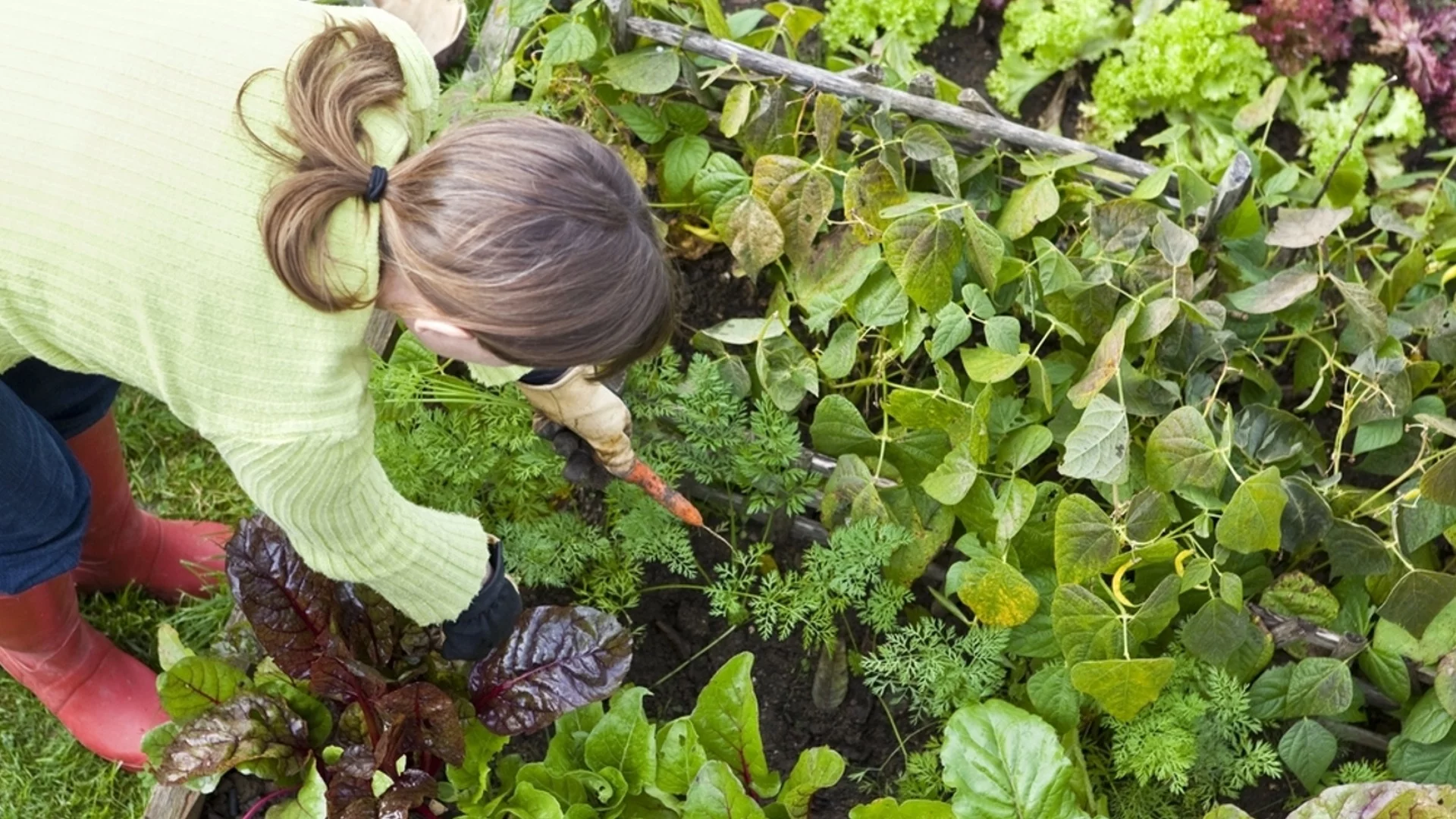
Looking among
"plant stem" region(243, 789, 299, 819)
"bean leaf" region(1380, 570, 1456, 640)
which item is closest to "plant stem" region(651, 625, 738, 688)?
"plant stem" region(243, 789, 299, 819)

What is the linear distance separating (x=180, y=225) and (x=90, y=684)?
4.08ft

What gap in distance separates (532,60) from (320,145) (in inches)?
44.1

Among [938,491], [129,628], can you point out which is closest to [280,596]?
[129,628]

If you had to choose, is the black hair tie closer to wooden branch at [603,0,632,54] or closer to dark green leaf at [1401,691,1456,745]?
wooden branch at [603,0,632,54]

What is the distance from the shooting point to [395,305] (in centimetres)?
139

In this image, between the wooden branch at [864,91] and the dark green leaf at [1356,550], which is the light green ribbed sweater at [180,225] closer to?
the wooden branch at [864,91]

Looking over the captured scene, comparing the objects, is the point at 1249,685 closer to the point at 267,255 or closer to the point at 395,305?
the point at 395,305

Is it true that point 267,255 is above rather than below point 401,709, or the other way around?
above

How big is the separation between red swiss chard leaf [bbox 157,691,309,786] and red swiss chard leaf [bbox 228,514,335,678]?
0.07m

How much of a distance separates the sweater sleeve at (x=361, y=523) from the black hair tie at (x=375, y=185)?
10.8 inches

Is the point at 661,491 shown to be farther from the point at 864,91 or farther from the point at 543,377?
the point at 864,91

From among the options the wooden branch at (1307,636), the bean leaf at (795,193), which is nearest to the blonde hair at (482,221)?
the bean leaf at (795,193)

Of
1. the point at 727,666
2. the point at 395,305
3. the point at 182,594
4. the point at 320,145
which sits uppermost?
the point at 320,145

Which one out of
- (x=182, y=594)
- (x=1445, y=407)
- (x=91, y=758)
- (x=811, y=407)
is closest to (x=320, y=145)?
(x=811, y=407)
